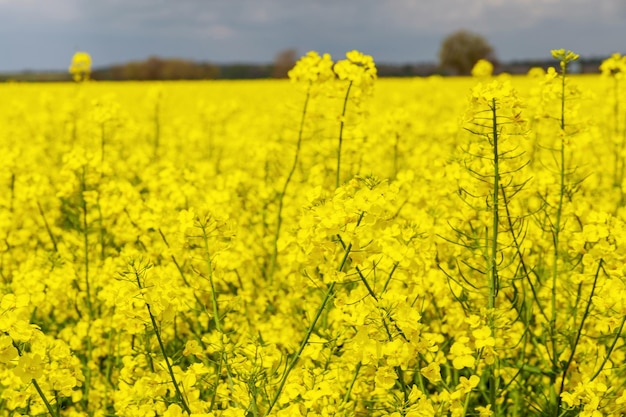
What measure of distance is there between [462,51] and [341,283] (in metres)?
58.2

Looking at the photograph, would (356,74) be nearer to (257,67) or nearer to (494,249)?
(494,249)

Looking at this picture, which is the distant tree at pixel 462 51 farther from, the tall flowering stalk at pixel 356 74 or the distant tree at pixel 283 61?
the tall flowering stalk at pixel 356 74

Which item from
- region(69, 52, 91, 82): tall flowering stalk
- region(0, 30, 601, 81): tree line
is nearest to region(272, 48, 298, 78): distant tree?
region(0, 30, 601, 81): tree line

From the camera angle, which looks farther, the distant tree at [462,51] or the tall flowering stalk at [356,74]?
the distant tree at [462,51]

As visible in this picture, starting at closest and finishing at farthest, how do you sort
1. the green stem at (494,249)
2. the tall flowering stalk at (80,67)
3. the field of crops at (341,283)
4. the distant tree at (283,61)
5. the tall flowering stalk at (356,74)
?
the field of crops at (341,283)
the green stem at (494,249)
the tall flowering stalk at (356,74)
the tall flowering stalk at (80,67)
the distant tree at (283,61)

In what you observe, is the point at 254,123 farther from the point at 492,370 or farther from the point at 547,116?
the point at 492,370

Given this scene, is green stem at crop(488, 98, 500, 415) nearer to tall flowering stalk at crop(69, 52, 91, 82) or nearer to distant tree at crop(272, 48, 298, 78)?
tall flowering stalk at crop(69, 52, 91, 82)

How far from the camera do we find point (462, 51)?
56531 mm

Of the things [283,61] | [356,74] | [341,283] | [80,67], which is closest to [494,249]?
[341,283]

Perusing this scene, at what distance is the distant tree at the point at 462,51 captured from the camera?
55188 millimetres

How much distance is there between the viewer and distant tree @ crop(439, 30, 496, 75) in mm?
55188

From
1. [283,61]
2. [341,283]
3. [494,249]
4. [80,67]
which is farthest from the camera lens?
[283,61]

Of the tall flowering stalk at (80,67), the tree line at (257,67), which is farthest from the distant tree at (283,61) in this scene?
the tall flowering stalk at (80,67)

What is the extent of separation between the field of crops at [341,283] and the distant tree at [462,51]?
5227 cm
